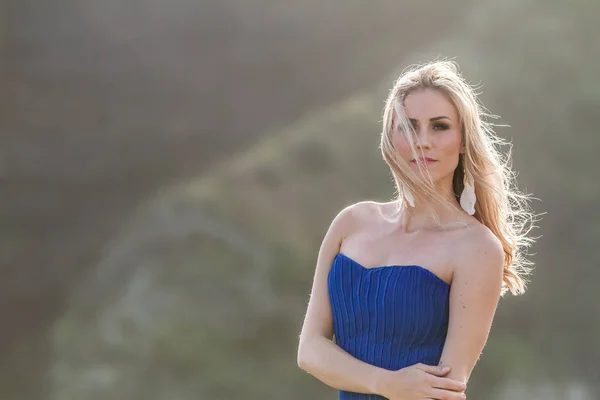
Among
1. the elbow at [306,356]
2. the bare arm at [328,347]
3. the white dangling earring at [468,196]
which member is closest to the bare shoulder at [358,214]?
the bare arm at [328,347]

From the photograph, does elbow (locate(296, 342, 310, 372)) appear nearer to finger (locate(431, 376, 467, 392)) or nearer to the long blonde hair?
finger (locate(431, 376, 467, 392))

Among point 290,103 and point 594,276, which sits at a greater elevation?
point 290,103

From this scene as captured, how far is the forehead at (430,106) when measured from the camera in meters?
2.12

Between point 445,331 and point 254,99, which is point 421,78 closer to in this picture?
point 445,331

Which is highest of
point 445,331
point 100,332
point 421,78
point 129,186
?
point 129,186

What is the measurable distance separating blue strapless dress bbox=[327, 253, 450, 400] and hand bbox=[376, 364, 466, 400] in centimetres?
6

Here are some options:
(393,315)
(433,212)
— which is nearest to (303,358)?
(393,315)

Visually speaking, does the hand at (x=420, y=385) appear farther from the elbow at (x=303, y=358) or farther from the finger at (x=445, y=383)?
the elbow at (x=303, y=358)

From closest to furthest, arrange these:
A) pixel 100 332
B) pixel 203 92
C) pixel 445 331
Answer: pixel 445 331 → pixel 100 332 → pixel 203 92

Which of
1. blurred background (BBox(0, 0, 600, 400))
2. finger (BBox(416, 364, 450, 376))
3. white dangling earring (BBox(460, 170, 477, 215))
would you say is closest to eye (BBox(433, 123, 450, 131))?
white dangling earring (BBox(460, 170, 477, 215))

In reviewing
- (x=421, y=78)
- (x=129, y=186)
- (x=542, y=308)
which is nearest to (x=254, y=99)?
(x=129, y=186)

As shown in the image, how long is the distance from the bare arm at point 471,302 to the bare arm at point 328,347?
0.62 feet

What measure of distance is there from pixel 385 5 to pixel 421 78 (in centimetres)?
708

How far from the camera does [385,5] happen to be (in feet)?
29.6
